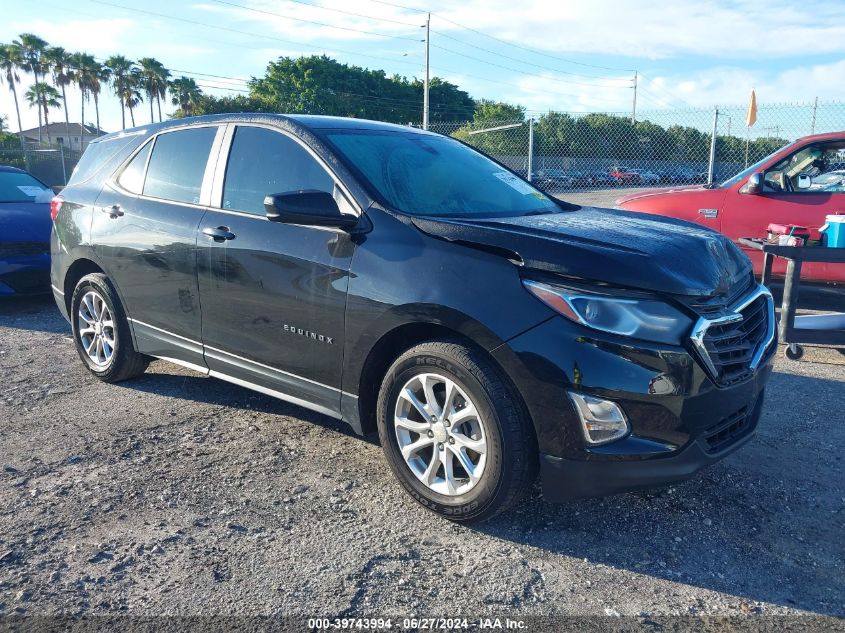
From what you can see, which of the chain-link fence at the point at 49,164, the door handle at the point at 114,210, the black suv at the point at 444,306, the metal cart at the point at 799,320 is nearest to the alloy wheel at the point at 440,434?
the black suv at the point at 444,306

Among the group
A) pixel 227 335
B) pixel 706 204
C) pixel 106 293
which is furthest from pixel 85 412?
pixel 706 204

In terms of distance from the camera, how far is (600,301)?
2.77 meters

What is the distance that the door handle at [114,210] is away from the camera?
467 centimetres

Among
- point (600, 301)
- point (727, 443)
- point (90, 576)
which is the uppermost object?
point (600, 301)

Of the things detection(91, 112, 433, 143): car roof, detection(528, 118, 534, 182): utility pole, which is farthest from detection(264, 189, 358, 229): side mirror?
detection(528, 118, 534, 182): utility pole

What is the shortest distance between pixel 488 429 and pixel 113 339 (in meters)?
3.13

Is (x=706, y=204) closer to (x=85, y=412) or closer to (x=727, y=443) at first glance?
(x=727, y=443)

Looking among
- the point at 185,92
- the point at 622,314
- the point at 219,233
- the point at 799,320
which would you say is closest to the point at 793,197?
the point at 799,320

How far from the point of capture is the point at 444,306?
2965 mm

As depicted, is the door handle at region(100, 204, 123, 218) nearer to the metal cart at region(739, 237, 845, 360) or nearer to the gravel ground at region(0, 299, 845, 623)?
the gravel ground at region(0, 299, 845, 623)

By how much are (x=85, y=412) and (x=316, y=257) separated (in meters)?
2.07

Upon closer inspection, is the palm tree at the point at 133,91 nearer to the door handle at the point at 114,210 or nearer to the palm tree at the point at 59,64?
the palm tree at the point at 59,64

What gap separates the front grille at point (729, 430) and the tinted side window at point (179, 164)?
3078 millimetres

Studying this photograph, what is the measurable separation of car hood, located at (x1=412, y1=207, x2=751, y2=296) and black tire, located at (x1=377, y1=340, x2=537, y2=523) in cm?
47
